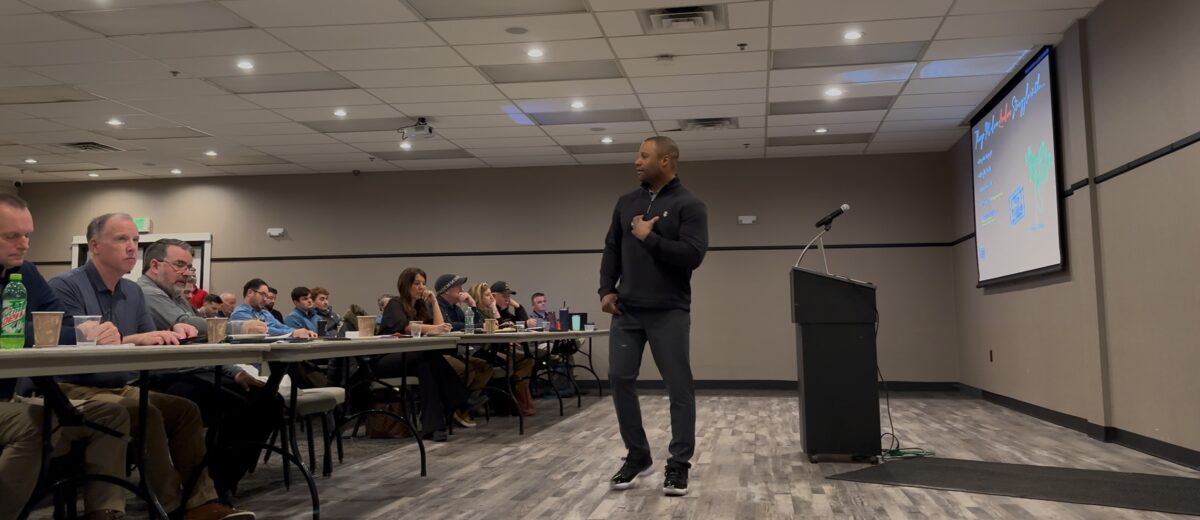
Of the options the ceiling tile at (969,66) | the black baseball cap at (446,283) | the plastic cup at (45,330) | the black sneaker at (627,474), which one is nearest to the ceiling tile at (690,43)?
the ceiling tile at (969,66)

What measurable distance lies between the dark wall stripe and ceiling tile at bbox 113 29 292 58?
512cm

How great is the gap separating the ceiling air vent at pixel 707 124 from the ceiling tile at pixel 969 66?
6.23ft

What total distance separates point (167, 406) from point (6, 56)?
14.2 ft

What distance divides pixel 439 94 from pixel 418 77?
0.47m

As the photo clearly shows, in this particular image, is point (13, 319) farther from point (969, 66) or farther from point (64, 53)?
point (969, 66)

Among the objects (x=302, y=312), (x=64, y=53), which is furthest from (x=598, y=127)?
(x=64, y=53)

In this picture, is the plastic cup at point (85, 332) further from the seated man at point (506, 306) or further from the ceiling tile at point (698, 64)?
the seated man at point (506, 306)

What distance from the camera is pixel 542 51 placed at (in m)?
5.64

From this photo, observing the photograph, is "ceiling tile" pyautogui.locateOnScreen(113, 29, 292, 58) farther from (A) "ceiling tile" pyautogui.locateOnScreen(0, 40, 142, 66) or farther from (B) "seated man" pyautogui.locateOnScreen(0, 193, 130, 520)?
(B) "seated man" pyautogui.locateOnScreen(0, 193, 130, 520)

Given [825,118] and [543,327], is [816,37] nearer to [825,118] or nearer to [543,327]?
[825,118]

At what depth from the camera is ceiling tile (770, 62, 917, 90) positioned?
238 inches

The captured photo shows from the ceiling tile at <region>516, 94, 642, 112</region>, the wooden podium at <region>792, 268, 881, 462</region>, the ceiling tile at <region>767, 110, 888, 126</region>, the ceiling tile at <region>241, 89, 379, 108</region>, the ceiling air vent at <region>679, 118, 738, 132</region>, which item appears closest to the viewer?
the wooden podium at <region>792, 268, 881, 462</region>

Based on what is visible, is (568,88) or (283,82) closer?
(283,82)

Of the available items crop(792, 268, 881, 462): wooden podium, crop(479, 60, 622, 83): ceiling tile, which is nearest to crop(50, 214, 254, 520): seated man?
crop(792, 268, 881, 462): wooden podium
